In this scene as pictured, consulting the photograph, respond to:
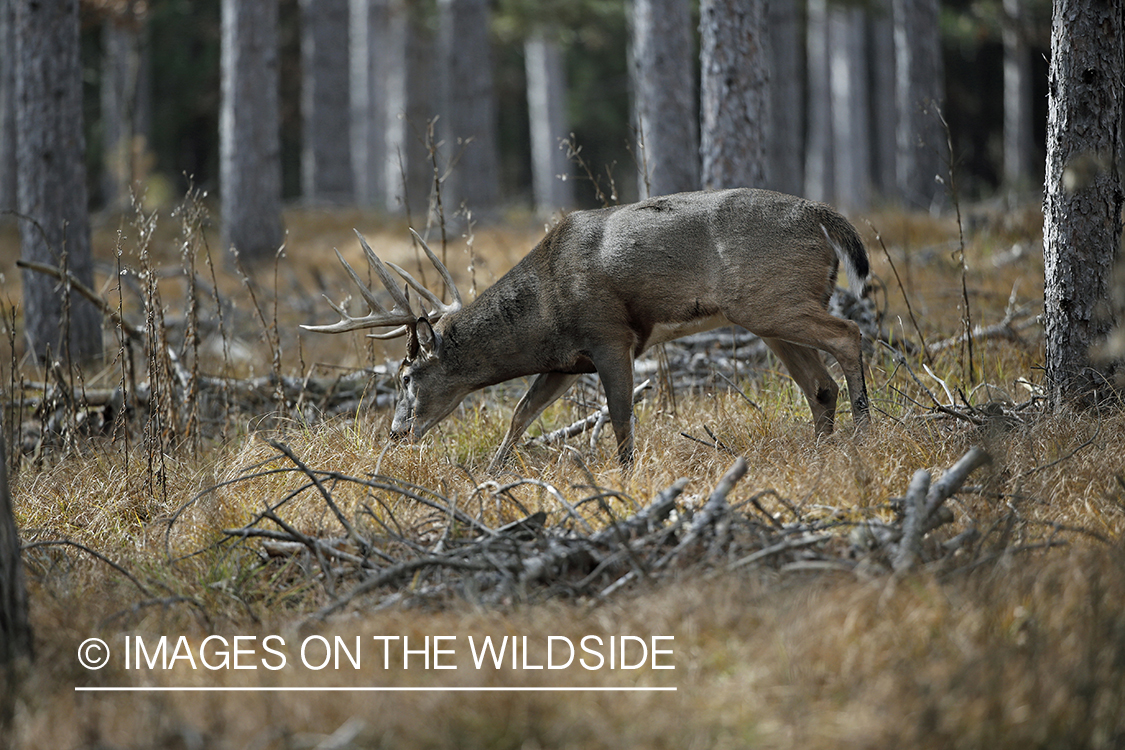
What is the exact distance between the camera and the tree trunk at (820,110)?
24375 millimetres

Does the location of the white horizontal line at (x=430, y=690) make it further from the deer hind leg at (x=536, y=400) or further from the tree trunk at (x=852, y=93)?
the tree trunk at (x=852, y=93)

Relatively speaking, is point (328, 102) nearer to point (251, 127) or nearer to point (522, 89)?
point (251, 127)

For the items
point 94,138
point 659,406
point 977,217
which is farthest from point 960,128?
point 659,406

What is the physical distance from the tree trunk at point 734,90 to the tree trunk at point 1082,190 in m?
2.17

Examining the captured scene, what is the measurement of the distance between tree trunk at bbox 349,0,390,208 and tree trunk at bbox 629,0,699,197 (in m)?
12.1

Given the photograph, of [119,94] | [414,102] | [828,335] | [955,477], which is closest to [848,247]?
[828,335]

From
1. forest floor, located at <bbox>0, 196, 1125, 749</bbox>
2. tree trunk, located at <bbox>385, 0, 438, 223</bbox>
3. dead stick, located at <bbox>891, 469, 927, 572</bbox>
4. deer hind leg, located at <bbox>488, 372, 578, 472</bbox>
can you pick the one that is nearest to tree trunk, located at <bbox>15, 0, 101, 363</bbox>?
forest floor, located at <bbox>0, 196, 1125, 749</bbox>

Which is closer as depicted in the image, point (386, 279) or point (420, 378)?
point (386, 279)

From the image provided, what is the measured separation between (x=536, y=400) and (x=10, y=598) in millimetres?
2655

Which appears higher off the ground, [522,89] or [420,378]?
[522,89]

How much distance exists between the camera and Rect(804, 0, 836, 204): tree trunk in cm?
2438

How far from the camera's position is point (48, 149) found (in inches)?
263

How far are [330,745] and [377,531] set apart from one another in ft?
5.00

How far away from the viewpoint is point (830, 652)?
2422mm
